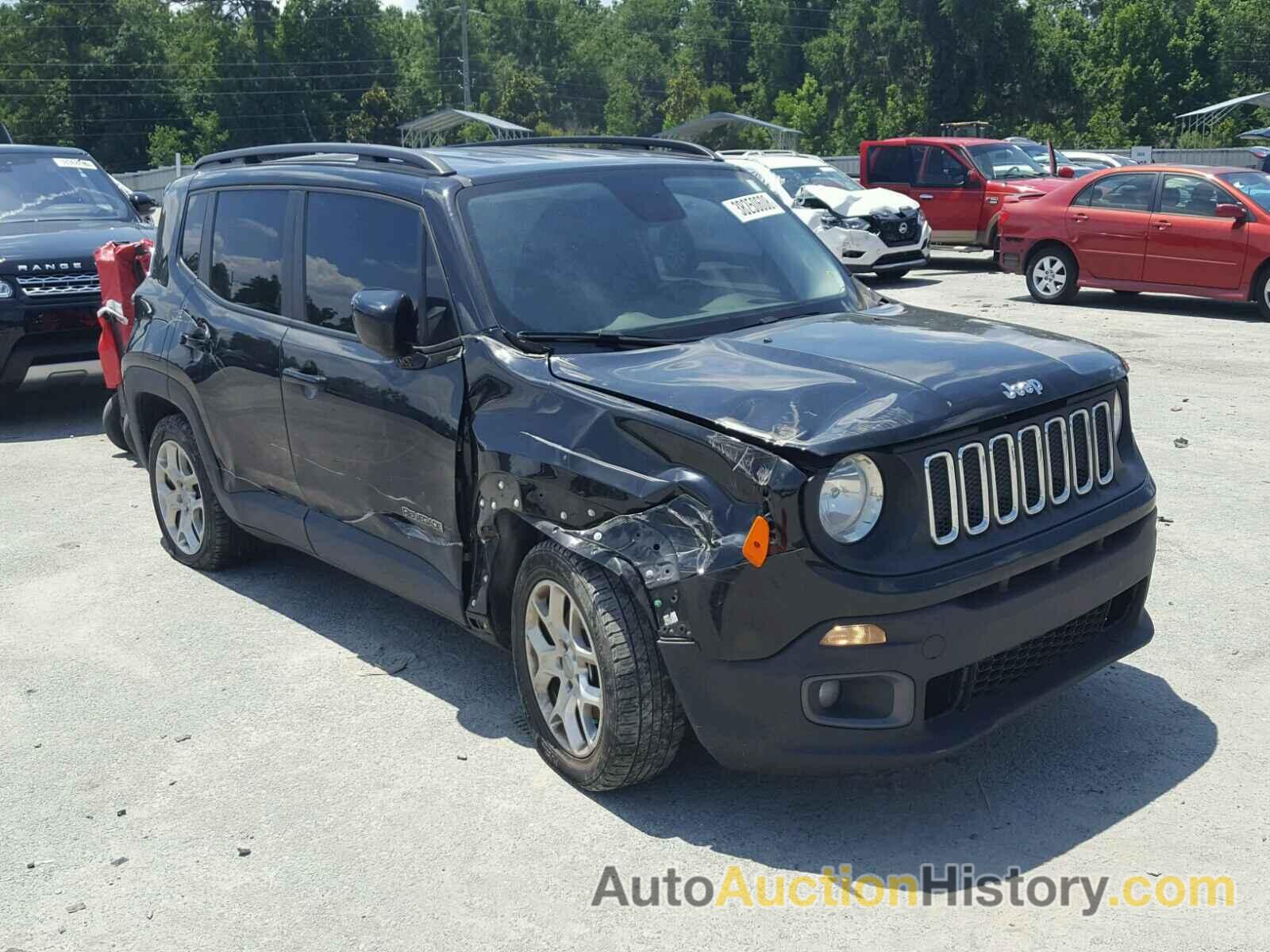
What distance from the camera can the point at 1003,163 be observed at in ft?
67.8

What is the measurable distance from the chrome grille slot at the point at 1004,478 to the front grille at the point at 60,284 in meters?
7.86

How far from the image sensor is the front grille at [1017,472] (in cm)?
378

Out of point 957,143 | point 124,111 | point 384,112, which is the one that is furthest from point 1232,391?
point 124,111

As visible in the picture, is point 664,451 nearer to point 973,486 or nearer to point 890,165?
point 973,486

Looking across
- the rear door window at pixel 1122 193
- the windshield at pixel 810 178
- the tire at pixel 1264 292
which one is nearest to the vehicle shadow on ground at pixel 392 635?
the tire at pixel 1264 292

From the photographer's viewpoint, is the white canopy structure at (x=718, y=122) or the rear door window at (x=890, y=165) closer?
the rear door window at (x=890, y=165)

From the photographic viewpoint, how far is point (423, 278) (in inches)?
187

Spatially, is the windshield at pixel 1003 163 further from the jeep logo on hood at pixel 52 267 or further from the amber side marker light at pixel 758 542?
the amber side marker light at pixel 758 542

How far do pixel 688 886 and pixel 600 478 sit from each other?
117 centimetres

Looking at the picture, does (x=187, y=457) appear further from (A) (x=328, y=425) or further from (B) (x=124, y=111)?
(B) (x=124, y=111)

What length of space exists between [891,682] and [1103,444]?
1.24 meters

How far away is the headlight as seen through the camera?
12.1 ft

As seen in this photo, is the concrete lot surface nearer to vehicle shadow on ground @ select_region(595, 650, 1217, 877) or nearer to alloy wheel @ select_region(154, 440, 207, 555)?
vehicle shadow on ground @ select_region(595, 650, 1217, 877)

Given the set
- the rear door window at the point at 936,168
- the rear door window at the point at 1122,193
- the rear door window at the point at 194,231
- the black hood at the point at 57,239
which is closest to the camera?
the rear door window at the point at 194,231
